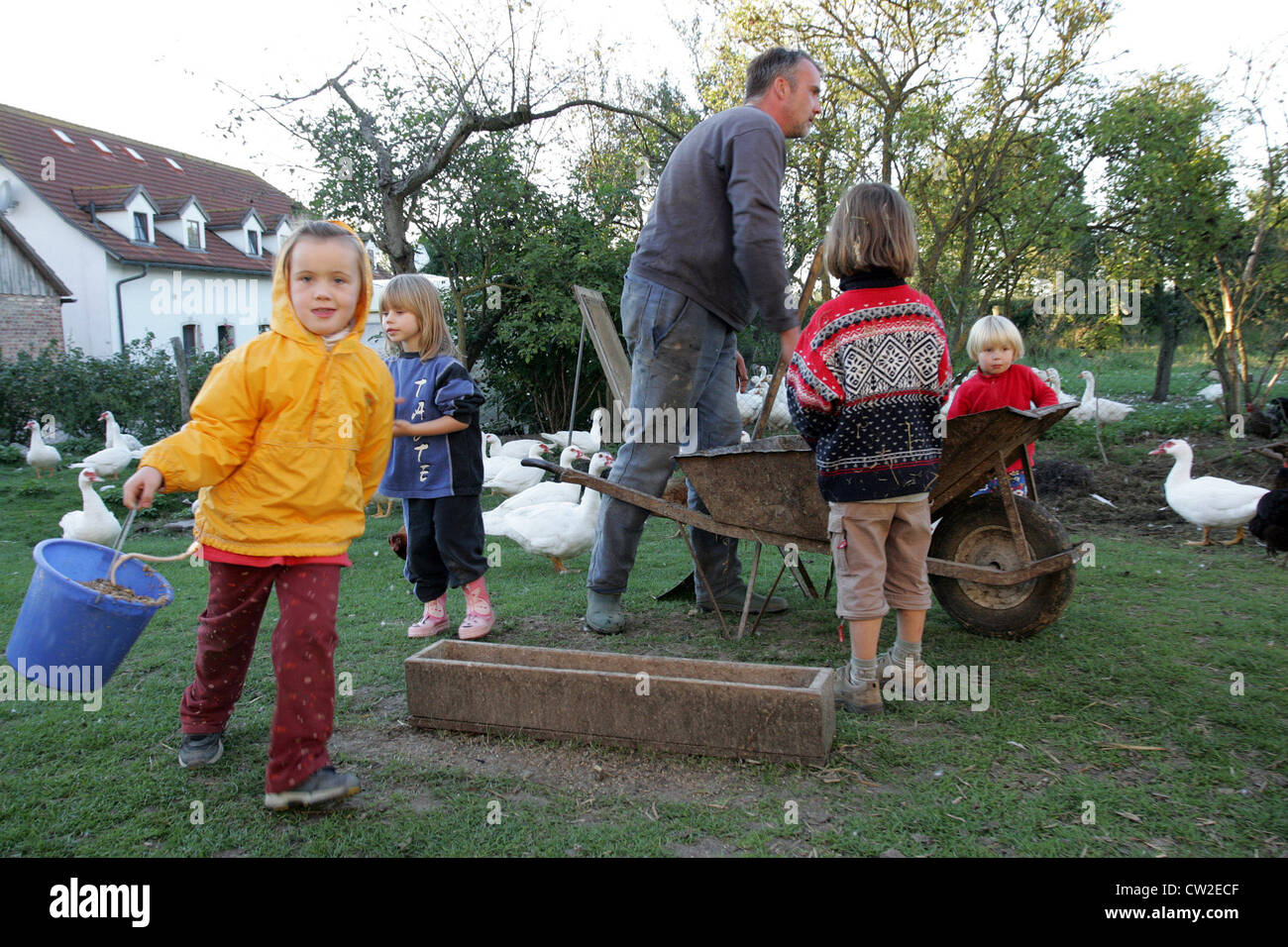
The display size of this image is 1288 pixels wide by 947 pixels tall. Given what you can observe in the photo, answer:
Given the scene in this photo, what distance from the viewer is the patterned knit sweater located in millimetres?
2957

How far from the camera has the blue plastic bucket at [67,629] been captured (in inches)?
96.5

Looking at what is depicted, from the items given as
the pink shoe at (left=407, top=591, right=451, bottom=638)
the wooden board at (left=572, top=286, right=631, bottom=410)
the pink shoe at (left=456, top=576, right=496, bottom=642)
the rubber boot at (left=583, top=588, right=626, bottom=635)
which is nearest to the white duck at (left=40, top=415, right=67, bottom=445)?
the wooden board at (left=572, top=286, right=631, bottom=410)

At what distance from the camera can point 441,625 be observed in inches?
164

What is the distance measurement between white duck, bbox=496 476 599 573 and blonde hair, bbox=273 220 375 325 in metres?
2.82

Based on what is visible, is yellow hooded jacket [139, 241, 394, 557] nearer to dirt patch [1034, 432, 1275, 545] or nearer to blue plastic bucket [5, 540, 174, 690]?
blue plastic bucket [5, 540, 174, 690]

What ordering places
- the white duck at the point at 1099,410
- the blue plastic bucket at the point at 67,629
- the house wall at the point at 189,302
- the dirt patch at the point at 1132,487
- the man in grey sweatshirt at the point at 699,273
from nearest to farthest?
the blue plastic bucket at the point at 67,629 → the man in grey sweatshirt at the point at 699,273 → the dirt patch at the point at 1132,487 → the white duck at the point at 1099,410 → the house wall at the point at 189,302

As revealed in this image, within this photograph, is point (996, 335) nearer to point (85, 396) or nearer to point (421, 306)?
point (421, 306)

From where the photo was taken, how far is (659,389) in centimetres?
384

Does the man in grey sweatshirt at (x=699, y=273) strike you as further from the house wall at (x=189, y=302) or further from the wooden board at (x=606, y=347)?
the house wall at (x=189, y=302)

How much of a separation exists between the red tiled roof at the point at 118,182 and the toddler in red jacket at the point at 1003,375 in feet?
60.8

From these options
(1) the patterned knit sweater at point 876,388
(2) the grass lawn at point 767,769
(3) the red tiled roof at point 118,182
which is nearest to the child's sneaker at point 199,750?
(2) the grass lawn at point 767,769

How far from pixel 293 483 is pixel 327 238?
2.40 feet

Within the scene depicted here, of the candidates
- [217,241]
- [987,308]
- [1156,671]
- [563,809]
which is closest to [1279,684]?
[1156,671]

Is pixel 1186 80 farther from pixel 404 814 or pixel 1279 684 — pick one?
pixel 404 814
